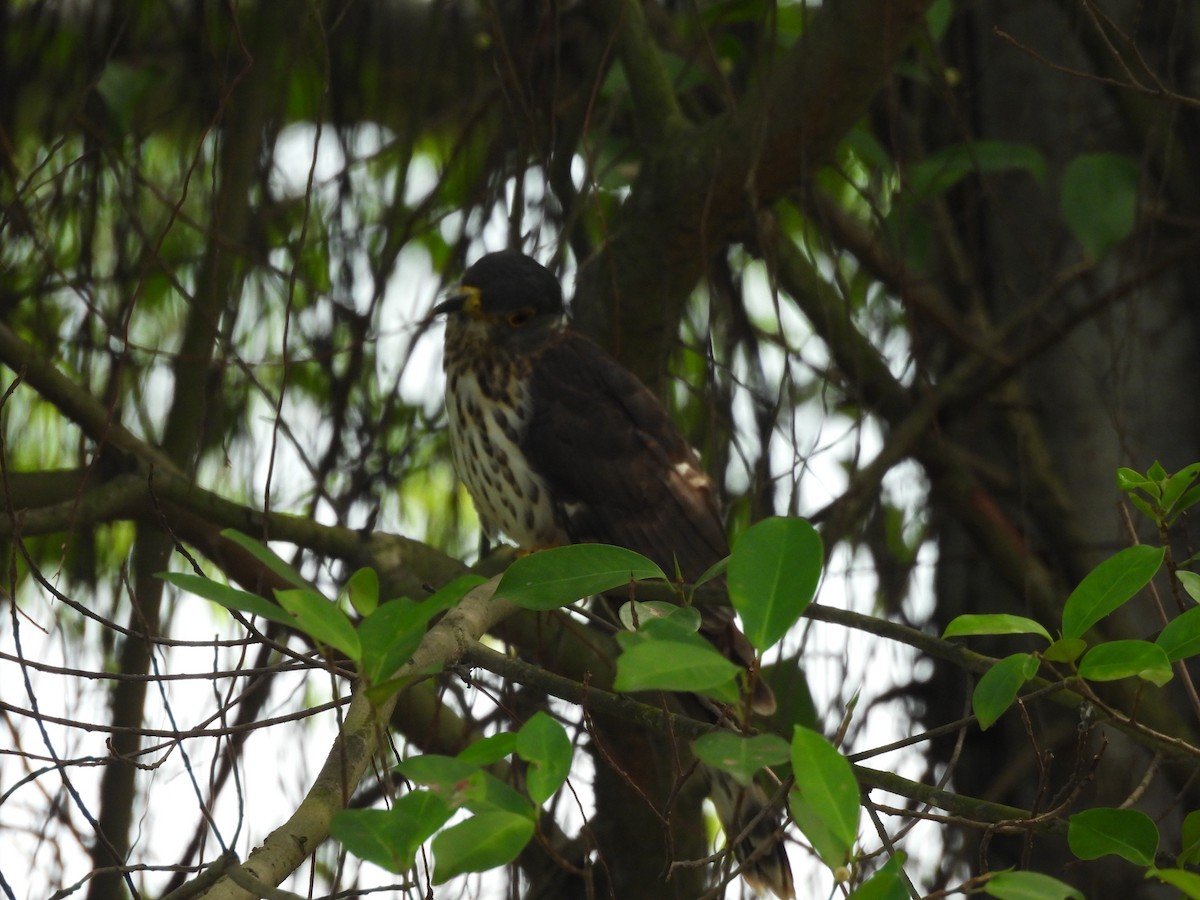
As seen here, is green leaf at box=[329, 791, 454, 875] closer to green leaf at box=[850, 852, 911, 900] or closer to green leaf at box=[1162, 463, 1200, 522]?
green leaf at box=[850, 852, 911, 900]

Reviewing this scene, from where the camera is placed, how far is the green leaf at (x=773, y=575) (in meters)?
1.27

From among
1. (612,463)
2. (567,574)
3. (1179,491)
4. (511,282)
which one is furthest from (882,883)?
(511,282)

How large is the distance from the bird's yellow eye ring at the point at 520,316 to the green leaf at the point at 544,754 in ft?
7.94

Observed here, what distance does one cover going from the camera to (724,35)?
151 inches

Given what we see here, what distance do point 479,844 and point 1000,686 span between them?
0.60 metres

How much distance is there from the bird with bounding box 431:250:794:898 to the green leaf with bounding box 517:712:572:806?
2.19 meters

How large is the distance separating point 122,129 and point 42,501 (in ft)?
3.78

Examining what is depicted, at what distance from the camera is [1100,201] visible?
3.20 m

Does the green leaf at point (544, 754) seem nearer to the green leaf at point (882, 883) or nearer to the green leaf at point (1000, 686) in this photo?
the green leaf at point (882, 883)

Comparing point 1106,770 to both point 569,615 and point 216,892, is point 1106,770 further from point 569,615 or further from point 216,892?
point 216,892

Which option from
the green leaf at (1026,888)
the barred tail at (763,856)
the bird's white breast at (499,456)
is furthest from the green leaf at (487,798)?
the bird's white breast at (499,456)

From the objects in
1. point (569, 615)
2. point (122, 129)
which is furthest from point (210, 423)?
point (569, 615)

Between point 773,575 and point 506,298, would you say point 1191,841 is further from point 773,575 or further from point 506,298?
point 506,298

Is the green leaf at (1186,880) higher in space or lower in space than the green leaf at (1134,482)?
lower
